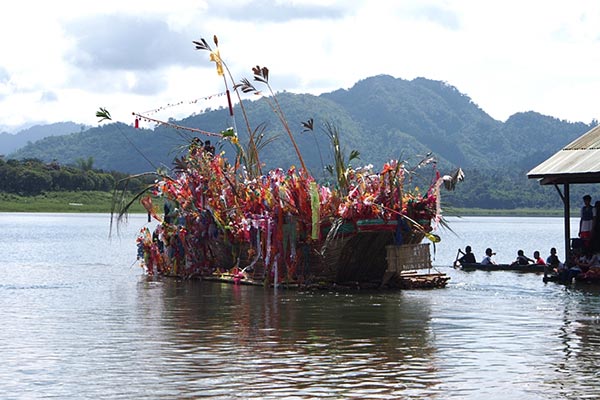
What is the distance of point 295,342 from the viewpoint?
15.8 metres

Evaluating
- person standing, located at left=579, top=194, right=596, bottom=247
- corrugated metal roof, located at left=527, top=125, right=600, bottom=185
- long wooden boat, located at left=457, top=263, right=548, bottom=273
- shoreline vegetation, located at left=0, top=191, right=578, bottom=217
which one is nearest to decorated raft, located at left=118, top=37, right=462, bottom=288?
corrugated metal roof, located at left=527, top=125, right=600, bottom=185

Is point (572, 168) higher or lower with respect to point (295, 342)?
higher

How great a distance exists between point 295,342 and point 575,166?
11.4 m

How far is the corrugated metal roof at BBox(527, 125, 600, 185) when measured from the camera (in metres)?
23.9

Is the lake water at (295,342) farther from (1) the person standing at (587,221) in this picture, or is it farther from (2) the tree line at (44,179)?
(2) the tree line at (44,179)

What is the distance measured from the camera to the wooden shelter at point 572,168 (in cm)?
2395

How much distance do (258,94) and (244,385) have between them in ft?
49.0

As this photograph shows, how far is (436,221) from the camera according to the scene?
2381 centimetres

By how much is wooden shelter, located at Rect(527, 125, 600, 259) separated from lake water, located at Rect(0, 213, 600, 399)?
106 inches

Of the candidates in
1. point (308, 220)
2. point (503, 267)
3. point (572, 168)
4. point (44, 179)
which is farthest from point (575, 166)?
point (44, 179)

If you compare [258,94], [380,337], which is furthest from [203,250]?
[380,337]

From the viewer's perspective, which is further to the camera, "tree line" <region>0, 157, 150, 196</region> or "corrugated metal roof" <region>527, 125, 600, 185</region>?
"tree line" <region>0, 157, 150, 196</region>

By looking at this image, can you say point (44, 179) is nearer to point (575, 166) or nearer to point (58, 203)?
point (58, 203)

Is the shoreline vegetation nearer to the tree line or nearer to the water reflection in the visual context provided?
the tree line
